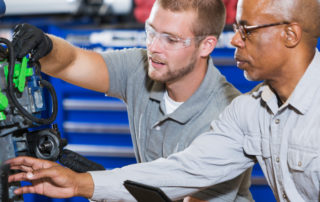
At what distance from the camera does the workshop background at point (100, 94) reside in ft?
8.48

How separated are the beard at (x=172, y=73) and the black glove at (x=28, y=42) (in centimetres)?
45

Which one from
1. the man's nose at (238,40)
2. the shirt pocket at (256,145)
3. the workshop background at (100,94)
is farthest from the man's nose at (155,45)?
the workshop background at (100,94)

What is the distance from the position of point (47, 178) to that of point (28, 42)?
0.37m

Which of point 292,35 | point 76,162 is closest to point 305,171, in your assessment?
point 292,35

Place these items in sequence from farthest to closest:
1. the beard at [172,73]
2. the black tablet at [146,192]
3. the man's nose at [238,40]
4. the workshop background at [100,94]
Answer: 1. the workshop background at [100,94]
2. the beard at [172,73]
3. the man's nose at [238,40]
4. the black tablet at [146,192]

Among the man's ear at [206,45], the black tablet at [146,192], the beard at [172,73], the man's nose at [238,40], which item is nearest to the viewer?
the black tablet at [146,192]

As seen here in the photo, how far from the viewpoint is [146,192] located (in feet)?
3.74

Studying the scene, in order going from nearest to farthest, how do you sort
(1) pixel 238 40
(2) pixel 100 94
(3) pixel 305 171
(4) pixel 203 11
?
(3) pixel 305 171 → (1) pixel 238 40 → (4) pixel 203 11 → (2) pixel 100 94

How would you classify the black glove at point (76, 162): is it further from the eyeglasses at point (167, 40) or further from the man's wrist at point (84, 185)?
the eyeglasses at point (167, 40)

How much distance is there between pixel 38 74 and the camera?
1.21 metres

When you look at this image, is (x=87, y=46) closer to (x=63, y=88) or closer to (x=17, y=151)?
(x=63, y=88)

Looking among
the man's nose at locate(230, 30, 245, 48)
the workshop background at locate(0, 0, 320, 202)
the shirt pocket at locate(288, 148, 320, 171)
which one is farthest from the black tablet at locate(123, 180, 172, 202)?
the workshop background at locate(0, 0, 320, 202)

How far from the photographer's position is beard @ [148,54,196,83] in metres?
1.64

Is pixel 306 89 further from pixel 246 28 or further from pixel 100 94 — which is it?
pixel 100 94
